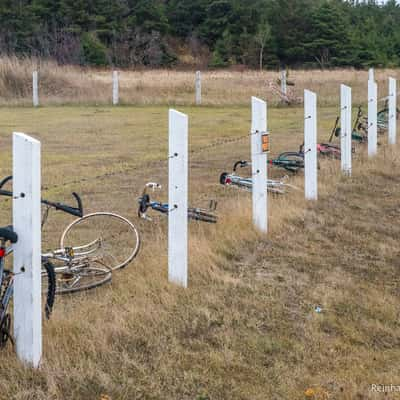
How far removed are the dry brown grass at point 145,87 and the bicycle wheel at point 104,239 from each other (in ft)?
62.9

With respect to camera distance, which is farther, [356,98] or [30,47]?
[30,47]

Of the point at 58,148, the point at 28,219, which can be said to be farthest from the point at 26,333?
the point at 58,148

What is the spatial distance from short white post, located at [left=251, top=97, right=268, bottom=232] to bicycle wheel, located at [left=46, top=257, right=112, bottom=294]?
1.78 m

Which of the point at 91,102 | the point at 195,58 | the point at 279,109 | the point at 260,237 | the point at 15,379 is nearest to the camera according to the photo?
the point at 15,379

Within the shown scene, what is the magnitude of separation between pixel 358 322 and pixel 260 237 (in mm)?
2059

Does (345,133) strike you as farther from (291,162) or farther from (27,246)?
(27,246)

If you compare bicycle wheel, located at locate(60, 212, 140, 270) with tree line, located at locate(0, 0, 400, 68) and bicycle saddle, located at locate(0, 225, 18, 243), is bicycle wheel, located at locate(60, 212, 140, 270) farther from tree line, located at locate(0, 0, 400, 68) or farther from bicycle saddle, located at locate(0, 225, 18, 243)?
tree line, located at locate(0, 0, 400, 68)

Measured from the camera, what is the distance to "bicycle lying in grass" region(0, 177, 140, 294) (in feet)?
Result: 18.5

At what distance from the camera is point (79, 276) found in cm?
582

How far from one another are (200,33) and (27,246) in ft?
226

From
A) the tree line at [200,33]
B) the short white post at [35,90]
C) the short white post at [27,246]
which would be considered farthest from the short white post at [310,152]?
the tree line at [200,33]

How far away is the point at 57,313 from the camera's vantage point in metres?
4.97

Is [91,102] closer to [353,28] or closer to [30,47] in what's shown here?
[30,47]

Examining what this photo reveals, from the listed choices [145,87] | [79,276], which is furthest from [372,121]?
[145,87]
